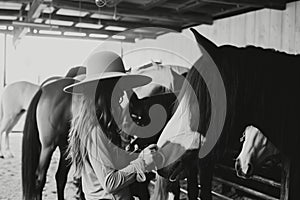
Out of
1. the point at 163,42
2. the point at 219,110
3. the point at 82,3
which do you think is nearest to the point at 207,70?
the point at 219,110

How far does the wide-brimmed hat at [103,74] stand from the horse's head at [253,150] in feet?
1.90

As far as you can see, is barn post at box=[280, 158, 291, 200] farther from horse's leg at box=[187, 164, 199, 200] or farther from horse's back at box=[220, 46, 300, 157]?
horse's leg at box=[187, 164, 199, 200]

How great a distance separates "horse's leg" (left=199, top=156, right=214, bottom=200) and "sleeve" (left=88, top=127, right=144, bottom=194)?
0.93 feet

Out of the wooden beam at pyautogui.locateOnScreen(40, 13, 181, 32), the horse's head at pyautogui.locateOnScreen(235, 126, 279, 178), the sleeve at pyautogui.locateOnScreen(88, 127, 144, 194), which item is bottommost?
the sleeve at pyautogui.locateOnScreen(88, 127, 144, 194)

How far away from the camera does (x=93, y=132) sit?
2113mm

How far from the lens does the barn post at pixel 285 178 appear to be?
6.75 ft

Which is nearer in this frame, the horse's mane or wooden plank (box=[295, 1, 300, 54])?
the horse's mane

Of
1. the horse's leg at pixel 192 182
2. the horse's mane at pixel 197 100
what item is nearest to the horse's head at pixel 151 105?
the horse's mane at pixel 197 100

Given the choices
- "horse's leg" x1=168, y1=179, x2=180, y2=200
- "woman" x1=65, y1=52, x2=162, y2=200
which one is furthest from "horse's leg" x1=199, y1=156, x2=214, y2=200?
"woman" x1=65, y1=52, x2=162, y2=200

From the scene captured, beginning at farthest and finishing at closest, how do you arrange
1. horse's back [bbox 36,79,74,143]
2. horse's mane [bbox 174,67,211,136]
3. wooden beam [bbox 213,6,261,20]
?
wooden beam [bbox 213,6,261,20] < horse's back [bbox 36,79,74,143] < horse's mane [bbox 174,67,211,136]

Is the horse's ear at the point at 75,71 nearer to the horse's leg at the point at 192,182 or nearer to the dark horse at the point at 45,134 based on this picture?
the dark horse at the point at 45,134

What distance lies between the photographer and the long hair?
212 cm

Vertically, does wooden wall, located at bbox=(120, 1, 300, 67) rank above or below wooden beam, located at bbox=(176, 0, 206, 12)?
below

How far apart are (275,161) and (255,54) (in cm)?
50
